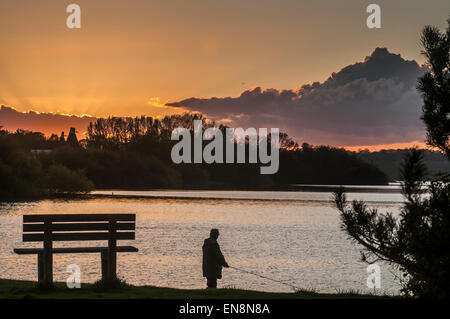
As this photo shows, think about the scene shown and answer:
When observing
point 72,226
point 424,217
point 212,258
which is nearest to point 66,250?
point 72,226

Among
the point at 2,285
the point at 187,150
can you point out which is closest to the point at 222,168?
the point at 187,150

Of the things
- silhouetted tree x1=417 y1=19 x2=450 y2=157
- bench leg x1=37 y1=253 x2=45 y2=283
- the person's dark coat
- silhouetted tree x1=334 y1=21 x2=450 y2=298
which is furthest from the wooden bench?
silhouetted tree x1=417 y1=19 x2=450 y2=157

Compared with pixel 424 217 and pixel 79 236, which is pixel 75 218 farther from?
pixel 424 217

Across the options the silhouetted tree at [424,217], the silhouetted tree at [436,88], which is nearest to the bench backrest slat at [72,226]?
the silhouetted tree at [424,217]

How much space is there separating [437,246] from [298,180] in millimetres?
159679

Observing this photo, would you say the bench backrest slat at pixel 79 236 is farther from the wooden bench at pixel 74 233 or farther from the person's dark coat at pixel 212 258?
the person's dark coat at pixel 212 258

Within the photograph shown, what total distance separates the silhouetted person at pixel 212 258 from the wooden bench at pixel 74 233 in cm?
218

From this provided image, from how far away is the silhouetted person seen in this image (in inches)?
602

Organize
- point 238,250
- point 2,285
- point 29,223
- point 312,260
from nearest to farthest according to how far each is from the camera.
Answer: point 29,223
point 2,285
point 312,260
point 238,250

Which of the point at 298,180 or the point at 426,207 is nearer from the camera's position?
the point at 426,207

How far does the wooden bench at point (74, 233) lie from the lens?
13.1 metres

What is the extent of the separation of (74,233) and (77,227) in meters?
0.14
